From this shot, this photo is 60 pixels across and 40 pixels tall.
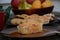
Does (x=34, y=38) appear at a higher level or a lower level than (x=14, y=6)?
lower

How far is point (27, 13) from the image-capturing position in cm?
109

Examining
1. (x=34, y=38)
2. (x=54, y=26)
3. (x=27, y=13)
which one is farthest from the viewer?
(x=27, y=13)

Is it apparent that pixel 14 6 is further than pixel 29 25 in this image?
Yes

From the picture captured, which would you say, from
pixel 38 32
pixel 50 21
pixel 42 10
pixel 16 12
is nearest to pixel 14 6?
pixel 16 12

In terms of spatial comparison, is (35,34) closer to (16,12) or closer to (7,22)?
(7,22)

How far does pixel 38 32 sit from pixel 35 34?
1.2 inches

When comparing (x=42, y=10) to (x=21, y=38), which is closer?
(x=21, y=38)

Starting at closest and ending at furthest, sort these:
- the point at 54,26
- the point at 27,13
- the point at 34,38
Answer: the point at 34,38, the point at 54,26, the point at 27,13

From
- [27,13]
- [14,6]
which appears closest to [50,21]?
[27,13]

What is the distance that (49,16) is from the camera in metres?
1.02

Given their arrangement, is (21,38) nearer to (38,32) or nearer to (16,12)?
(38,32)

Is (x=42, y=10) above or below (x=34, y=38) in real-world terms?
above

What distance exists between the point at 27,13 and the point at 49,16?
0.14m

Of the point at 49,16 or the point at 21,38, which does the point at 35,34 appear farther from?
the point at 49,16
